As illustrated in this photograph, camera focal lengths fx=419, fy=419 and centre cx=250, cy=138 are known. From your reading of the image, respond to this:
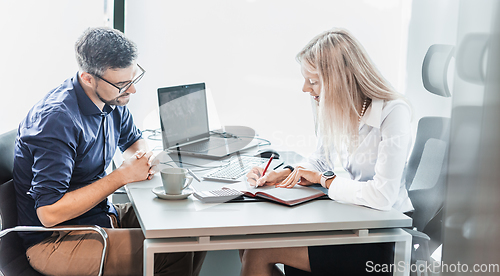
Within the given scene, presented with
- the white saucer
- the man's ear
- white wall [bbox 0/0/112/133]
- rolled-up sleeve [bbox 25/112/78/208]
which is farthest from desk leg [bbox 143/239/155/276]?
white wall [bbox 0/0/112/133]

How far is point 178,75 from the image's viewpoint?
72.3 inches

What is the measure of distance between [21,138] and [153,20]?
101 centimetres

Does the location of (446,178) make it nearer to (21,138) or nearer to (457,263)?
(457,263)

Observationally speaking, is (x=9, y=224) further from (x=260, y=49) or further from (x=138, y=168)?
(x=260, y=49)

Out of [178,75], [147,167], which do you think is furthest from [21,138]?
[178,75]

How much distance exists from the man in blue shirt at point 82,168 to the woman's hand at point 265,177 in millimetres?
329

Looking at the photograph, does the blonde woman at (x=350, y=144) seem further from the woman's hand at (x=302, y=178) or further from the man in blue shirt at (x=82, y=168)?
the man in blue shirt at (x=82, y=168)

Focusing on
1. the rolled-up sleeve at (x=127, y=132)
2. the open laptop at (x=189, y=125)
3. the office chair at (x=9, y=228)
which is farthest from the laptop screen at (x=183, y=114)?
the office chair at (x=9, y=228)

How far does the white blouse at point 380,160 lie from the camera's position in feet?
3.67

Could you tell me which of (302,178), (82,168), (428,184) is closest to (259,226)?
(302,178)

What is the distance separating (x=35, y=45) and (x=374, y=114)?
1549 millimetres

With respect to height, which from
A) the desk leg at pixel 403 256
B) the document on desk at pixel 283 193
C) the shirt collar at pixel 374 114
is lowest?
the desk leg at pixel 403 256

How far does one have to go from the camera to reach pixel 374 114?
4.09ft

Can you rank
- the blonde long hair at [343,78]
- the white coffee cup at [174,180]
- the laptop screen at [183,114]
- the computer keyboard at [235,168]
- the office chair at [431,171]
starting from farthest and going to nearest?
the laptop screen at [183,114]
the computer keyboard at [235,168]
the blonde long hair at [343,78]
the white coffee cup at [174,180]
the office chair at [431,171]
